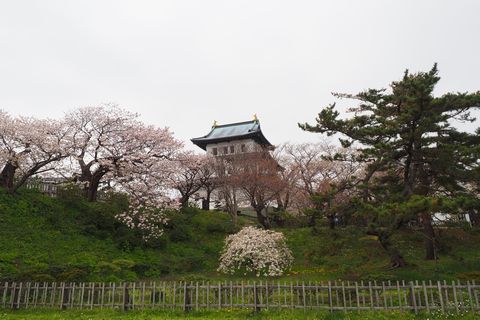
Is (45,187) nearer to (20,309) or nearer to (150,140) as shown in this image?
(150,140)

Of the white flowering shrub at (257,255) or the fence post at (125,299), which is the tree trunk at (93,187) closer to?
the white flowering shrub at (257,255)

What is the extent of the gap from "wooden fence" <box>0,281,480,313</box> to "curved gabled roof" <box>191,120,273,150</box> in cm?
3399

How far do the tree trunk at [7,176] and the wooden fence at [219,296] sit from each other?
1238 centimetres

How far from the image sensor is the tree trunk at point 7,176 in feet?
80.1

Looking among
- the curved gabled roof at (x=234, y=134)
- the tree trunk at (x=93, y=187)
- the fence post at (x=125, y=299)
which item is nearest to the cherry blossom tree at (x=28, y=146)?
the tree trunk at (x=93, y=187)

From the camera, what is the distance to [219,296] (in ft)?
42.8

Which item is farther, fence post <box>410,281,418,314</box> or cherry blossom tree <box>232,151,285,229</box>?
cherry blossom tree <box>232,151,285,229</box>

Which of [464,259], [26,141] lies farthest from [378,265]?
[26,141]

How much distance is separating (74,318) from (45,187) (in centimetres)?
1778

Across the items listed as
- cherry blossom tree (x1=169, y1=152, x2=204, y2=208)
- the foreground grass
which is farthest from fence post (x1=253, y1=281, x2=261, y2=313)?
cherry blossom tree (x1=169, y1=152, x2=204, y2=208)

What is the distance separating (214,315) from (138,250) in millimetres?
12651

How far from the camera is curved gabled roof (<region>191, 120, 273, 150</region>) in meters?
47.2

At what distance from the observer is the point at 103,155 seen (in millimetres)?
25453

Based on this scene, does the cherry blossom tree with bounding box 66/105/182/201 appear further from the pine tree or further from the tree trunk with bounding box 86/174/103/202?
the pine tree
